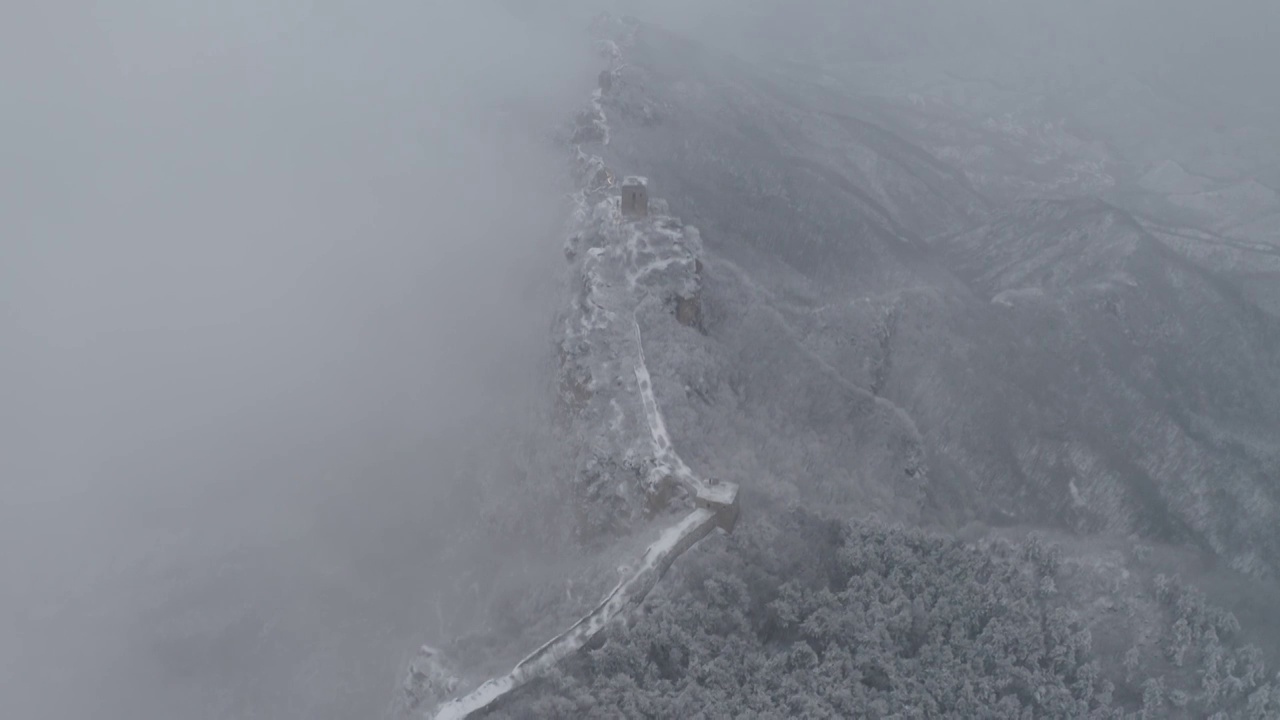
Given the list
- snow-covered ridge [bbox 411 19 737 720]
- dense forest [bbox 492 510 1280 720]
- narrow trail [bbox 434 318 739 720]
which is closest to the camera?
narrow trail [bbox 434 318 739 720]

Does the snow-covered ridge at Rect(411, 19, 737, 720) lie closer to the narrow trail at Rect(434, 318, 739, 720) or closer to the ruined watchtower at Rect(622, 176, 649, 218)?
the narrow trail at Rect(434, 318, 739, 720)

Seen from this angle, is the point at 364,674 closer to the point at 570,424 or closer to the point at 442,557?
the point at 442,557

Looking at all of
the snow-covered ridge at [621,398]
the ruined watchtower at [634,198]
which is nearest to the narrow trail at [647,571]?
the snow-covered ridge at [621,398]

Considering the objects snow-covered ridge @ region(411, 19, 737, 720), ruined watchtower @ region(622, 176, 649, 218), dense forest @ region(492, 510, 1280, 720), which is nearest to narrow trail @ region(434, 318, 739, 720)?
snow-covered ridge @ region(411, 19, 737, 720)

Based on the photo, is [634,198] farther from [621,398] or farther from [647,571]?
[647,571]

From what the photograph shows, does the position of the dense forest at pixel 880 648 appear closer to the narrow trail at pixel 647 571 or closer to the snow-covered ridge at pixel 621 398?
the narrow trail at pixel 647 571

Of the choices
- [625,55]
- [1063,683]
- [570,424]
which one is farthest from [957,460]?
[625,55]

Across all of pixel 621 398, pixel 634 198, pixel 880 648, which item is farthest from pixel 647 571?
pixel 634 198
